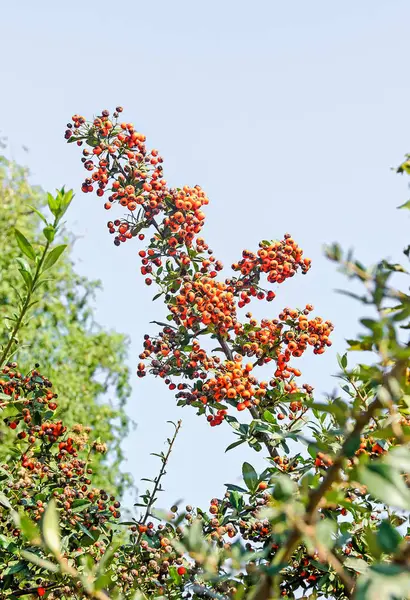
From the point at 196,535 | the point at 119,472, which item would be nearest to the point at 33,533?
the point at 196,535

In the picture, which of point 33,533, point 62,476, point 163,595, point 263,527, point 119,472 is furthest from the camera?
point 119,472

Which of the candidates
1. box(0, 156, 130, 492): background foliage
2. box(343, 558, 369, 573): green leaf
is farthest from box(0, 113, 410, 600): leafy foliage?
box(0, 156, 130, 492): background foliage

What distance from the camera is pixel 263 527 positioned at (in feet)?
11.2

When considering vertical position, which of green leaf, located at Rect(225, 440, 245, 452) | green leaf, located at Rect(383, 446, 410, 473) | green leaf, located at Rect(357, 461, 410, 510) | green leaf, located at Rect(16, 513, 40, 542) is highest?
green leaf, located at Rect(225, 440, 245, 452)

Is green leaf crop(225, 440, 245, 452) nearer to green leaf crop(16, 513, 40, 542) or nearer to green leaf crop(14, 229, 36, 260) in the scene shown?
green leaf crop(14, 229, 36, 260)

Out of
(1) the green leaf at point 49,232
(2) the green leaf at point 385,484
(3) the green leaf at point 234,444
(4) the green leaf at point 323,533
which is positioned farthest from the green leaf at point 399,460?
(3) the green leaf at point 234,444

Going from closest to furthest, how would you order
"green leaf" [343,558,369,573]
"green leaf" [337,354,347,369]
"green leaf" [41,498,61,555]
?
"green leaf" [41,498,61,555], "green leaf" [343,558,369,573], "green leaf" [337,354,347,369]

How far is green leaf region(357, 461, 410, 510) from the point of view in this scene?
42.9 inches

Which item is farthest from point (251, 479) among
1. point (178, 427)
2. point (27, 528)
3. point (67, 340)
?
point (67, 340)

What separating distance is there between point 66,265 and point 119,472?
5.46 metres

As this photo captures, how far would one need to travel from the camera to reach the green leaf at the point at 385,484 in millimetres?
1091

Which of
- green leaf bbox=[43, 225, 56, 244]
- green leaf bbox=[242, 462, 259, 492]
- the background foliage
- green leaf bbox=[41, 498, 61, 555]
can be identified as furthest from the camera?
the background foliage

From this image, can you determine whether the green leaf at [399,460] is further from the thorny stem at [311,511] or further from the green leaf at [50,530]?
the green leaf at [50,530]

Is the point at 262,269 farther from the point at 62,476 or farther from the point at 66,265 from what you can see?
the point at 66,265
